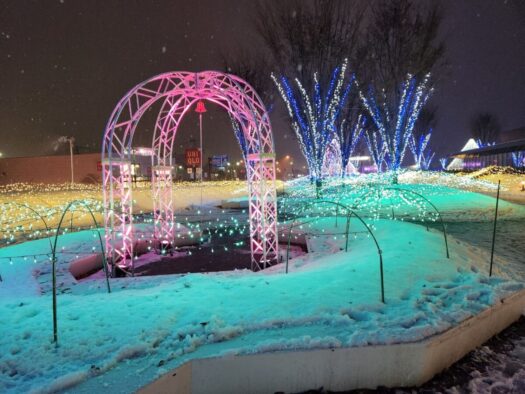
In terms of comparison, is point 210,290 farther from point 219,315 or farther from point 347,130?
point 347,130

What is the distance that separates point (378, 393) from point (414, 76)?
70.2 feet

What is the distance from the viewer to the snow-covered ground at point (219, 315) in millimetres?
3270

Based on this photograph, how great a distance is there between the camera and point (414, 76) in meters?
21.6

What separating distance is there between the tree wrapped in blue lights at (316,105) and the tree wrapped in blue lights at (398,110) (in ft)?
11.4

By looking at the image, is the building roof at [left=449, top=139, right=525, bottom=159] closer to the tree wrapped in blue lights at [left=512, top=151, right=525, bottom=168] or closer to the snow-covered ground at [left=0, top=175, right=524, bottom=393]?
the tree wrapped in blue lights at [left=512, top=151, right=525, bottom=168]

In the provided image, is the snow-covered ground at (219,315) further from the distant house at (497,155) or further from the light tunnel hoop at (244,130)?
the distant house at (497,155)

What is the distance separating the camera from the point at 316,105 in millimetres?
19094

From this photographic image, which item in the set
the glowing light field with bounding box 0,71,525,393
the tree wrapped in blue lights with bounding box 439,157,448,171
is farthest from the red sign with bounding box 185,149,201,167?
the tree wrapped in blue lights with bounding box 439,157,448,171

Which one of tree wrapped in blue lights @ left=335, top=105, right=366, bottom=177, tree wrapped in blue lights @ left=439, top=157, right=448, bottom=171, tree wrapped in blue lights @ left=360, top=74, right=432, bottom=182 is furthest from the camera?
tree wrapped in blue lights @ left=439, top=157, right=448, bottom=171

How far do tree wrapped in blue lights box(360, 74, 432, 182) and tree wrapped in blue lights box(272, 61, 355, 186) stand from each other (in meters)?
3.46

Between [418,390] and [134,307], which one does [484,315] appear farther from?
[134,307]

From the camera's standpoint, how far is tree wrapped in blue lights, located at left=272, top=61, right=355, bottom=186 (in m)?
18.8

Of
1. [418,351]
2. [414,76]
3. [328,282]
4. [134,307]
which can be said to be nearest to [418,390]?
[418,351]

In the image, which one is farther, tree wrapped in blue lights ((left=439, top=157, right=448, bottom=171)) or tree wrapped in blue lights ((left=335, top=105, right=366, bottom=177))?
tree wrapped in blue lights ((left=439, top=157, right=448, bottom=171))
